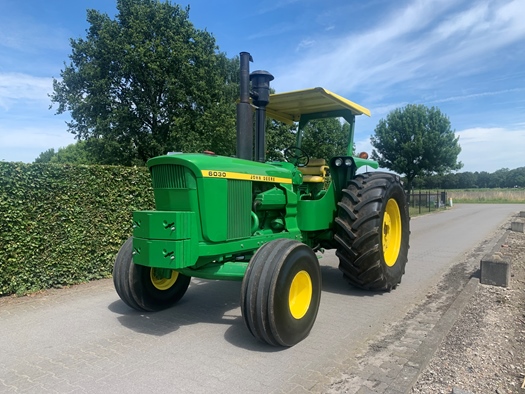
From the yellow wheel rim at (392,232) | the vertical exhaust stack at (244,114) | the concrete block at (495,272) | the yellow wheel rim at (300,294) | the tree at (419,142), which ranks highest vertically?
the tree at (419,142)

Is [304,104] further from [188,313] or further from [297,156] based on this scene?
[188,313]

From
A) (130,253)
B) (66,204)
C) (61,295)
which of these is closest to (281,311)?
(130,253)

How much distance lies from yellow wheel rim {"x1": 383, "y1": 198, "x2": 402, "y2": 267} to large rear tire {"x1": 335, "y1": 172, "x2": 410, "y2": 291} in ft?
0.90

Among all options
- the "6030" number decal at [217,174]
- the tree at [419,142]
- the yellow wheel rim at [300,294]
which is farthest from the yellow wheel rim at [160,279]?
the tree at [419,142]

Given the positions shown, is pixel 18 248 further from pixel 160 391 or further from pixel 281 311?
pixel 281 311

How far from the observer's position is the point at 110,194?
22.8 ft

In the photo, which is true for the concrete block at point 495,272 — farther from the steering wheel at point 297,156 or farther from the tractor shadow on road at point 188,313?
the tractor shadow on road at point 188,313

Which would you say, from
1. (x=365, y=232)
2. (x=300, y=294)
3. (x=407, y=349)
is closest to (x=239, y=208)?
(x=300, y=294)

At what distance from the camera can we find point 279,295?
361 centimetres

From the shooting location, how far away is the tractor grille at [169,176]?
3984 millimetres

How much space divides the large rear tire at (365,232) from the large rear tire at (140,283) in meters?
2.33

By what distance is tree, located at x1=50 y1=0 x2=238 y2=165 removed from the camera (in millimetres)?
19188

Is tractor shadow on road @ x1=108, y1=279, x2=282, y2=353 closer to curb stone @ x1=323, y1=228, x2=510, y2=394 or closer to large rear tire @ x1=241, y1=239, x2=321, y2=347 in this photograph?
large rear tire @ x1=241, y1=239, x2=321, y2=347

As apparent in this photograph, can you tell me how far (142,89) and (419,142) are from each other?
2181 centimetres
